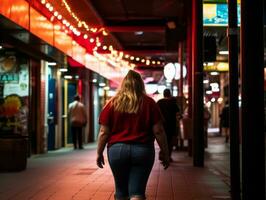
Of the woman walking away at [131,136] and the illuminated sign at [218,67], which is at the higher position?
the illuminated sign at [218,67]

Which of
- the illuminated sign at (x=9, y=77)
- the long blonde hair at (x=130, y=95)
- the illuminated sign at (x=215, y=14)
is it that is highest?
the illuminated sign at (x=215, y=14)

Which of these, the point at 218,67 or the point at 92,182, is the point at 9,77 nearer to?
the point at 92,182

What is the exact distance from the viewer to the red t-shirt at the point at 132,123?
17.7 ft

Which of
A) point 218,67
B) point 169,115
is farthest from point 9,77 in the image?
point 218,67

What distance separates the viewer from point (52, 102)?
19.3m

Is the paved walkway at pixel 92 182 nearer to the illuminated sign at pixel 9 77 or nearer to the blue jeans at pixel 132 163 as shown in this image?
the illuminated sign at pixel 9 77

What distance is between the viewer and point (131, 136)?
5379 mm

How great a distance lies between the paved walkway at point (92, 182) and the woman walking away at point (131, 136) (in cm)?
328

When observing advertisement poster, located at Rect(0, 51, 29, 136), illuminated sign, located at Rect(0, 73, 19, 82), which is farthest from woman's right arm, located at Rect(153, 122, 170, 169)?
illuminated sign, located at Rect(0, 73, 19, 82)

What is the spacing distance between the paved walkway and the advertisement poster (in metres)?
1.58

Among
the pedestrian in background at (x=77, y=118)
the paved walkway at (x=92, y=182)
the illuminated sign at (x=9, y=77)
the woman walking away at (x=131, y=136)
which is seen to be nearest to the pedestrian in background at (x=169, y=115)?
the paved walkway at (x=92, y=182)

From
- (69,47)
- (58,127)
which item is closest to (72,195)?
(69,47)

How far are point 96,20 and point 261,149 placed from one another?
47.2 ft

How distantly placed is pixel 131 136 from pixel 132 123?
0.45 ft
